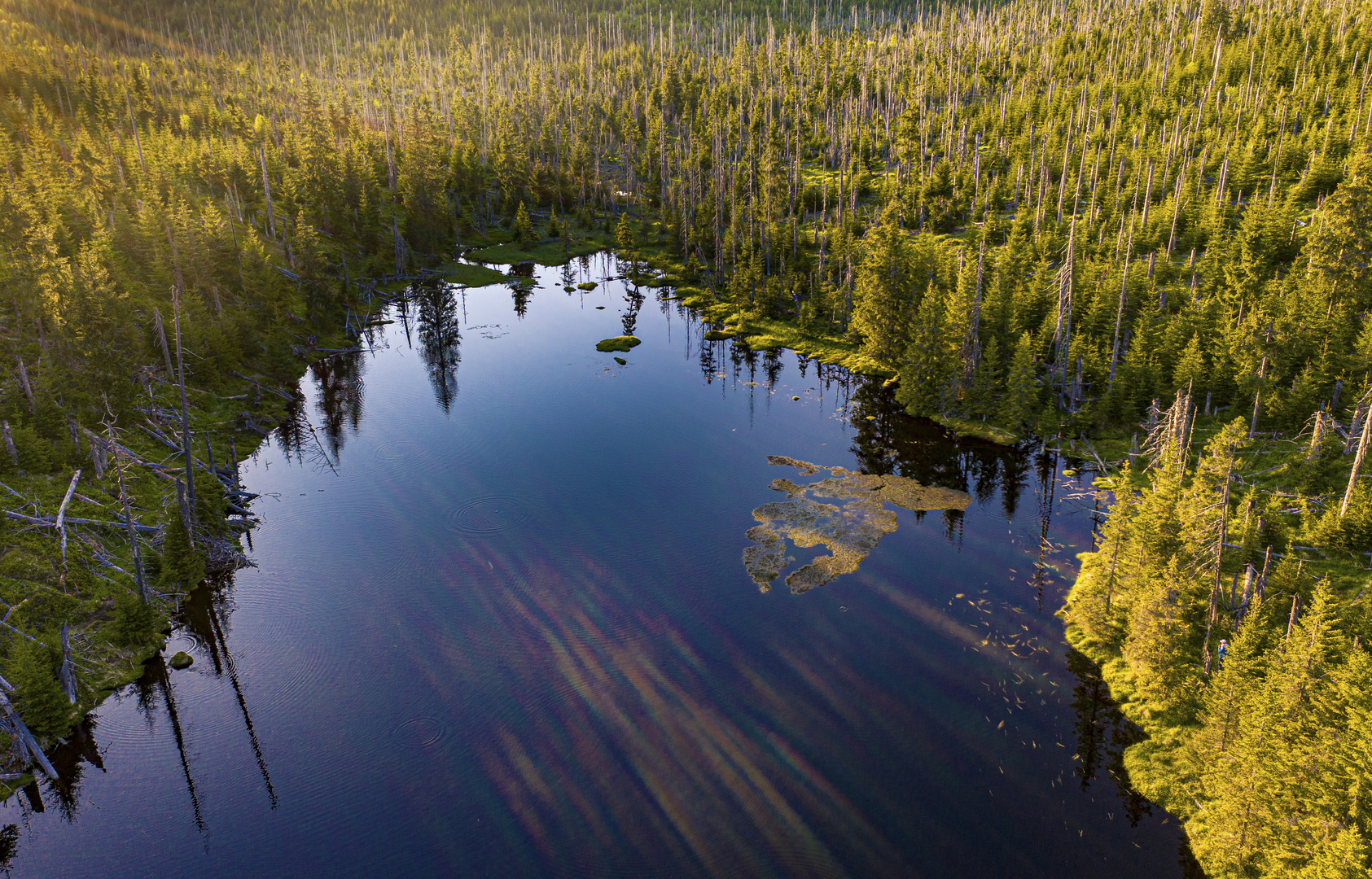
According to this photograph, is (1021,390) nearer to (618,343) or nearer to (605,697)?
(605,697)

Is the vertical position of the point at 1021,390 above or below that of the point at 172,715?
above

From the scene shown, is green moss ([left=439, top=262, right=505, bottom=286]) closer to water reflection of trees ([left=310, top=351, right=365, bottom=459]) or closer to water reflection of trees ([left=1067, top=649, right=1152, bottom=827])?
water reflection of trees ([left=310, top=351, right=365, bottom=459])

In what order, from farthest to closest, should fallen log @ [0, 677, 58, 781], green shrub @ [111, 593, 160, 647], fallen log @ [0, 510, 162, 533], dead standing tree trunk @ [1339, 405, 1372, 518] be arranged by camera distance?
fallen log @ [0, 510, 162, 533], dead standing tree trunk @ [1339, 405, 1372, 518], green shrub @ [111, 593, 160, 647], fallen log @ [0, 677, 58, 781]

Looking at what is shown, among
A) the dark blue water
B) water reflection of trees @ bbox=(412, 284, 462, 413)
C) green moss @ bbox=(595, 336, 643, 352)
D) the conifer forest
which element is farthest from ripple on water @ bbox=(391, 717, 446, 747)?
green moss @ bbox=(595, 336, 643, 352)

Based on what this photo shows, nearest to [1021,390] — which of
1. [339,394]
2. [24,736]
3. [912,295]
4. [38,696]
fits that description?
[912,295]

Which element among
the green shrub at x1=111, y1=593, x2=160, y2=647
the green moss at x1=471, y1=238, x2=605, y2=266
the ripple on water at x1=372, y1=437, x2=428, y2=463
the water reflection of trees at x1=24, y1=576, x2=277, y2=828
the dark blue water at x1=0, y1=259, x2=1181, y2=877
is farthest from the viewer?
A: the green moss at x1=471, y1=238, x2=605, y2=266

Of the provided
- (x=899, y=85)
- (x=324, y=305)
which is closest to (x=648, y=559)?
(x=324, y=305)

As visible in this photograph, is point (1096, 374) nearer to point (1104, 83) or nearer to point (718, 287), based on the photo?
point (718, 287)
